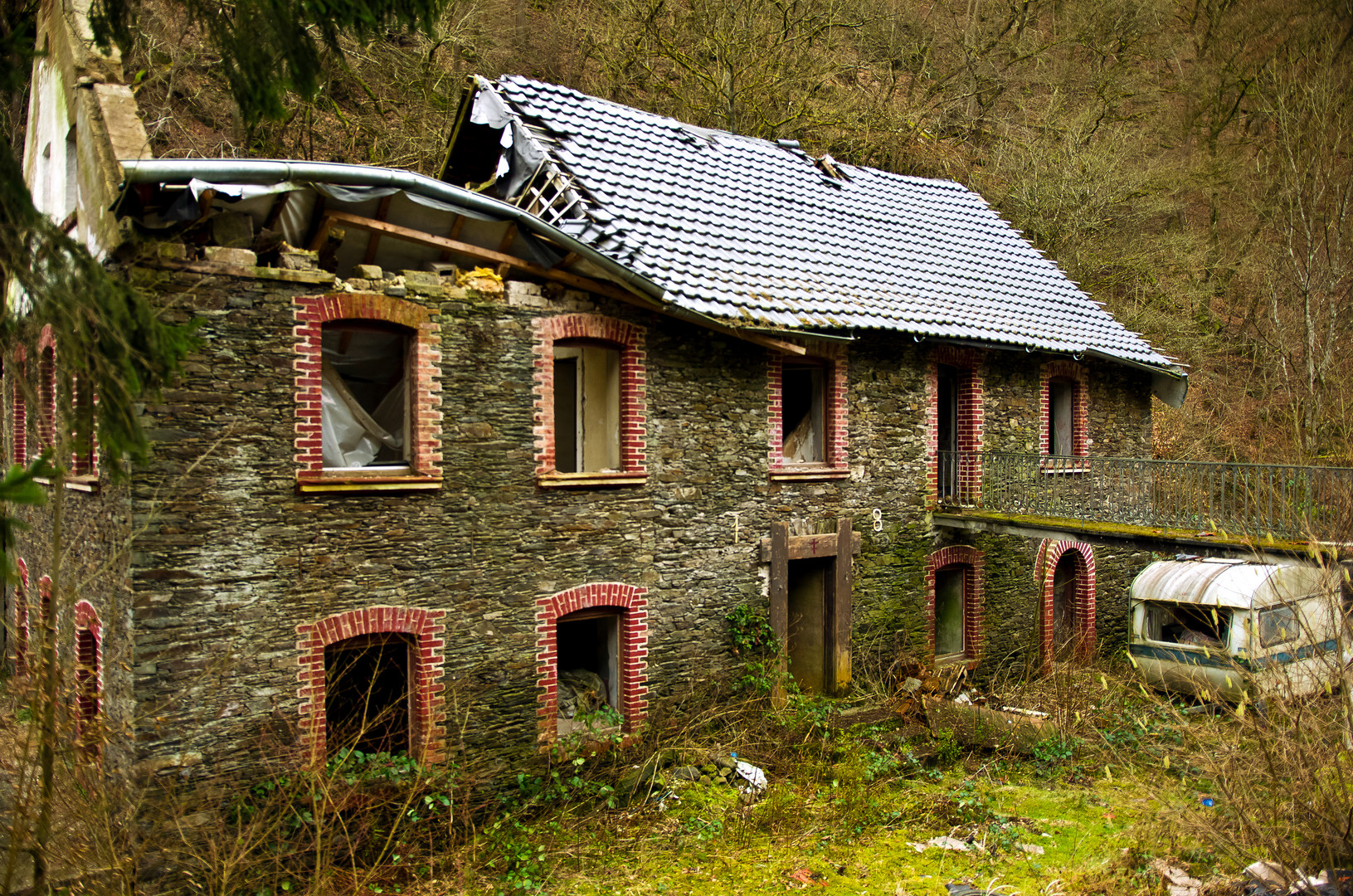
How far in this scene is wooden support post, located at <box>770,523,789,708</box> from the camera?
11.4 metres

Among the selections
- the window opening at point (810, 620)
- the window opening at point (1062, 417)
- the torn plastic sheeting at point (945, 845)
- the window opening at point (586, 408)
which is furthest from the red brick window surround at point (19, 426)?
the window opening at point (1062, 417)

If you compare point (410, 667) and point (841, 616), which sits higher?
point (410, 667)

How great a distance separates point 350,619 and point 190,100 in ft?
44.8

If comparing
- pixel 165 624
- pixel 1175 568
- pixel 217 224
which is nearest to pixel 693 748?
pixel 165 624

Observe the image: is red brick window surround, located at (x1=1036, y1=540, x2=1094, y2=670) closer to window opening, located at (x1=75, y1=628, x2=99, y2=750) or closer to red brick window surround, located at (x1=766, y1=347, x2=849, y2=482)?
red brick window surround, located at (x1=766, y1=347, x2=849, y2=482)

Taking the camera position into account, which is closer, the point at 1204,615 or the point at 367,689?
the point at 367,689

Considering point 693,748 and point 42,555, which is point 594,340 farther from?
point 42,555

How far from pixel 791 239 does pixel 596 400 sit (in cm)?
420

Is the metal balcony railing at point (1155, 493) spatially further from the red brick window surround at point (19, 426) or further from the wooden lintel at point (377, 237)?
the red brick window surround at point (19, 426)

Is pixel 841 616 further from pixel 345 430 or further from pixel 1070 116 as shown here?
pixel 1070 116

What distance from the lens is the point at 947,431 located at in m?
14.4

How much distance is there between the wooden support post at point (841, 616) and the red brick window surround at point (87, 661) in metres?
8.28

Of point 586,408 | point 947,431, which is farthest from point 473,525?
point 947,431

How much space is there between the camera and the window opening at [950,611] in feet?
46.4
